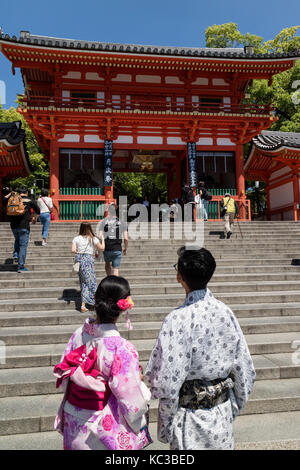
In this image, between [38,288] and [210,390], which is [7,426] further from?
[38,288]

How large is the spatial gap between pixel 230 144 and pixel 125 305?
1537 cm

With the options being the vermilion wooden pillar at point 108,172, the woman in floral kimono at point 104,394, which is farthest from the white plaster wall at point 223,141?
the woman in floral kimono at point 104,394

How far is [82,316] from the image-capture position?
18.1ft

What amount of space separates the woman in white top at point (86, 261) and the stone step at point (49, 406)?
2.20 meters

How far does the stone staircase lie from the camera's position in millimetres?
3236

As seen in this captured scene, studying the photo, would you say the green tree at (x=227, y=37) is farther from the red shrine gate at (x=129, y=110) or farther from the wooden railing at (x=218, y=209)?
the wooden railing at (x=218, y=209)

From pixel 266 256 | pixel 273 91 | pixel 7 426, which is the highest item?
pixel 273 91

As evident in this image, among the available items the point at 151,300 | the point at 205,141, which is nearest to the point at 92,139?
the point at 205,141

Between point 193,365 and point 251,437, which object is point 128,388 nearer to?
point 193,365

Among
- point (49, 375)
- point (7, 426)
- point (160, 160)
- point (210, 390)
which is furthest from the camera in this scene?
point (160, 160)

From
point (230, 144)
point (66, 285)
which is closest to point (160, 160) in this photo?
point (230, 144)

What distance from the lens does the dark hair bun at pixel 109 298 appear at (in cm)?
199

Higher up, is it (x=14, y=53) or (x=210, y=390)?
(x=14, y=53)

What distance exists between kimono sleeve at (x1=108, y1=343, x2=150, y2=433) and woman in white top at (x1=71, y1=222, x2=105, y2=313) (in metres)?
4.00
